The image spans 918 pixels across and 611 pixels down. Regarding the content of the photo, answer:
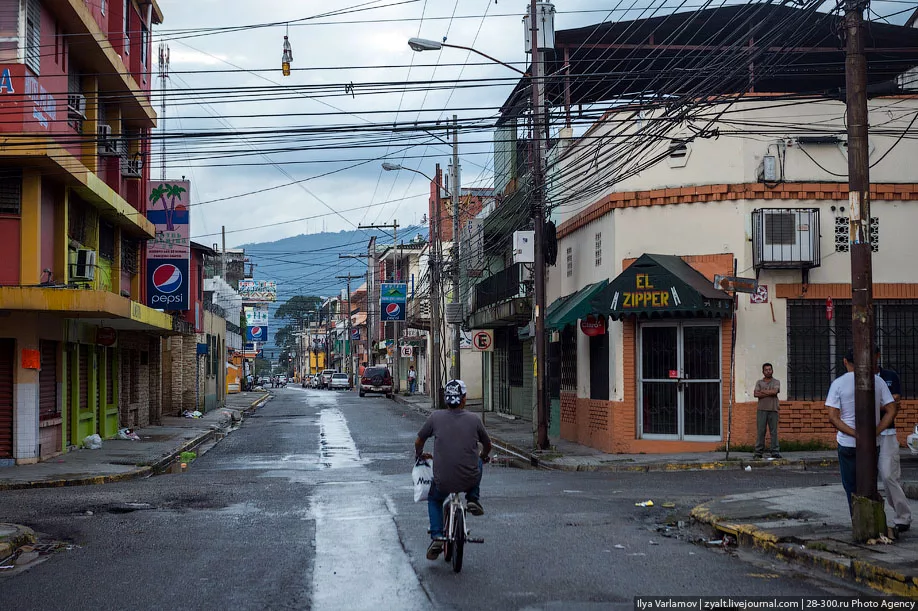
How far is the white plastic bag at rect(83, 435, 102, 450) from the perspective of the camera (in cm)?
2489

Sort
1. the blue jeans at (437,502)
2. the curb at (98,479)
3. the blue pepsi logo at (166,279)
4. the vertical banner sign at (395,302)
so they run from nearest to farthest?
1. the blue jeans at (437,502)
2. the curb at (98,479)
3. the blue pepsi logo at (166,279)
4. the vertical banner sign at (395,302)

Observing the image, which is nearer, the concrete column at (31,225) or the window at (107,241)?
the concrete column at (31,225)

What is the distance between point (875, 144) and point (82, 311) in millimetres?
16964

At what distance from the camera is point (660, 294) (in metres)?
20.1

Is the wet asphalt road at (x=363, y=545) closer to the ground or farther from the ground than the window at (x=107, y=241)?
closer to the ground

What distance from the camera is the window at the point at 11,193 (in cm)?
2034

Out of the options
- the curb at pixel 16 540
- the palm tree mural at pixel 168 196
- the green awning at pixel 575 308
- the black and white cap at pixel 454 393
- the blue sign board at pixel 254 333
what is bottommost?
the curb at pixel 16 540

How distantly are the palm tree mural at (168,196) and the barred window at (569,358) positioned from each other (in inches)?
494

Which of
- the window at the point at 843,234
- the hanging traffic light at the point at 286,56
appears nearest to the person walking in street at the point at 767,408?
the window at the point at 843,234

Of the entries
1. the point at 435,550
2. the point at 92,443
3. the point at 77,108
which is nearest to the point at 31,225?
the point at 77,108

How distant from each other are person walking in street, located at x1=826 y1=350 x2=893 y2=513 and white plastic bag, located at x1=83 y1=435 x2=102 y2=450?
64.5 ft

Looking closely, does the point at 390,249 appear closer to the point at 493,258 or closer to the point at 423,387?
the point at 423,387

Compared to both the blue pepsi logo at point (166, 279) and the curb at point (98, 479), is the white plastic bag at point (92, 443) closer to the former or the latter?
the curb at point (98, 479)

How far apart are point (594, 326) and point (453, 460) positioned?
44.3 ft
